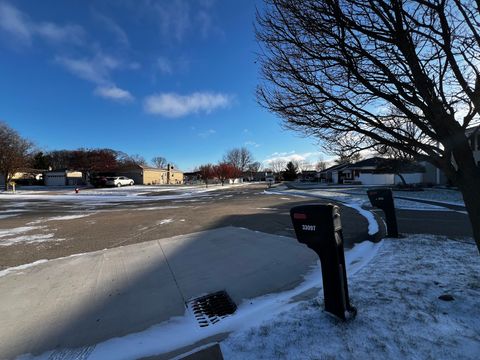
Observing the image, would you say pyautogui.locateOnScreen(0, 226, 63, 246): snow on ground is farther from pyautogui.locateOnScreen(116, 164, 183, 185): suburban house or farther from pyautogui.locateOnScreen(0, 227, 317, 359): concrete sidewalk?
pyautogui.locateOnScreen(116, 164, 183, 185): suburban house

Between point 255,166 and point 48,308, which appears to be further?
point 255,166

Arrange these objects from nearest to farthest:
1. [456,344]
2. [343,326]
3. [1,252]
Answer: [456,344], [343,326], [1,252]

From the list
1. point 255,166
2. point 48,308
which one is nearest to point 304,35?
point 48,308

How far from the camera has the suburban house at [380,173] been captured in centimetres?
3229

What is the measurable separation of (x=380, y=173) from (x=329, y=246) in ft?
158

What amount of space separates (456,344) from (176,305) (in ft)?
10.5

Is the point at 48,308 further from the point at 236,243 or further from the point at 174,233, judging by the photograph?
the point at 174,233

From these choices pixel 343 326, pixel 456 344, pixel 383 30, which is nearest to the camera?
pixel 456 344

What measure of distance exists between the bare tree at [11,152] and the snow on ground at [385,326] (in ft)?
160

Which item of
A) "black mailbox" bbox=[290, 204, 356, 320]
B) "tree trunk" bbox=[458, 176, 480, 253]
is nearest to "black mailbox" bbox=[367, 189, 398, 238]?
"tree trunk" bbox=[458, 176, 480, 253]

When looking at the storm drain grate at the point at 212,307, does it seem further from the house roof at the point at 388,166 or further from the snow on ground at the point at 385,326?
the house roof at the point at 388,166

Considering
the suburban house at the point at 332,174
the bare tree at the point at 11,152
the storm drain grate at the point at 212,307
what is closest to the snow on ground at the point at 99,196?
the bare tree at the point at 11,152

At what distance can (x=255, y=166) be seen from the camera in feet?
431

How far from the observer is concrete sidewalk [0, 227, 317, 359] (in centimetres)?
364
